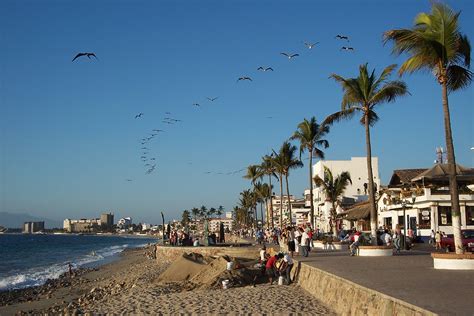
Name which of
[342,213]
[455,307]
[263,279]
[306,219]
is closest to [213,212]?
[306,219]

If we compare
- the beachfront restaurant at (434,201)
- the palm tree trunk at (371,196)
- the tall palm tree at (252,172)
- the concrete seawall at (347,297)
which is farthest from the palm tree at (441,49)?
the tall palm tree at (252,172)

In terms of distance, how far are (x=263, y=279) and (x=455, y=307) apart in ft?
43.3

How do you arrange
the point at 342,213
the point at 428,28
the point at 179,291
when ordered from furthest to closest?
the point at 342,213, the point at 179,291, the point at 428,28

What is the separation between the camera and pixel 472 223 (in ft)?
120

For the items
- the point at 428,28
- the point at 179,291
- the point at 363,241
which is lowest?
the point at 179,291

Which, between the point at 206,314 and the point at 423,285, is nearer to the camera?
the point at 423,285

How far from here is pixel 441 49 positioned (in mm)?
16844

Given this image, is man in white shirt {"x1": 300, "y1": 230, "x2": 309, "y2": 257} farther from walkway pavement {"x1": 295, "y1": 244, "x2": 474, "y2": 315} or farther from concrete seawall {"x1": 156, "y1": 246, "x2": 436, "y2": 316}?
walkway pavement {"x1": 295, "y1": 244, "x2": 474, "y2": 315}

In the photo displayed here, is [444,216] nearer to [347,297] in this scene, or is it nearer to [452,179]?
[452,179]

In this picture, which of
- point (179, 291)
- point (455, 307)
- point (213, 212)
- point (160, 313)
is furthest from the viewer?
point (213, 212)

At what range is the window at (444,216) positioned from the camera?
36500 millimetres

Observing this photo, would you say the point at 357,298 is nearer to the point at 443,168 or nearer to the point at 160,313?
the point at 160,313

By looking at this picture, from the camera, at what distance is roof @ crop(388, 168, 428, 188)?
43997 millimetres

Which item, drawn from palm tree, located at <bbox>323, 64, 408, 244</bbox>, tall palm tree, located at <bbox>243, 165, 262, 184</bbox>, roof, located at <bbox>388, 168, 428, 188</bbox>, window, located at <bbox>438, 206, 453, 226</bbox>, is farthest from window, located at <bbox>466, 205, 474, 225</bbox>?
tall palm tree, located at <bbox>243, 165, 262, 184</bbox>
